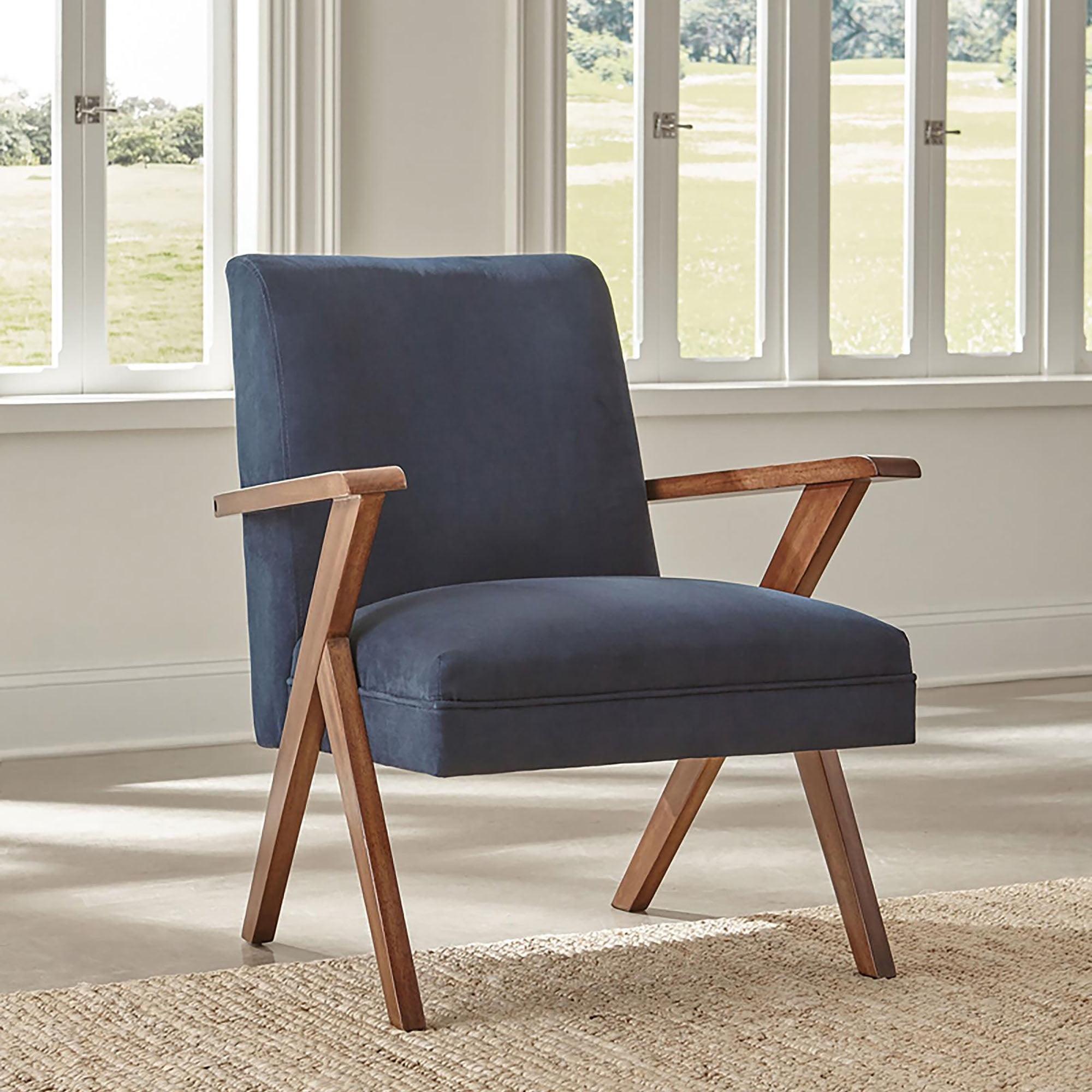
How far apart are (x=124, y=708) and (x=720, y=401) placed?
1.56m

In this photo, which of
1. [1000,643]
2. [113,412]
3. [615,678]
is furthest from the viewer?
[1000,643]

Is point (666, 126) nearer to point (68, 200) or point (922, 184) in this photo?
point (922, 184)

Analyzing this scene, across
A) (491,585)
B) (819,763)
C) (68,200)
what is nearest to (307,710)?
(491,585)

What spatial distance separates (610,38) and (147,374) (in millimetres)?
1413

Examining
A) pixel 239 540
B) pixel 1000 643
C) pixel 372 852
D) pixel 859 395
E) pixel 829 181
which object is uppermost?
pixel 829 181

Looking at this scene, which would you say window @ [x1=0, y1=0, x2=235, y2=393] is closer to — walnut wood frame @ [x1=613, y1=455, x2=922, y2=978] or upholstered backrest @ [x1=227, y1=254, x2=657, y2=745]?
upholstered backrest @ [x1=227, y1=254, x2=657, y2=745]

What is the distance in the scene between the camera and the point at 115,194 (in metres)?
3.95

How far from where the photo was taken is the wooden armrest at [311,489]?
2064mm

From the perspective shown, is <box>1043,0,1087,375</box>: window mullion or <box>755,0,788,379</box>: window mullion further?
<box>1043,0,1087,375</box>: window mullion

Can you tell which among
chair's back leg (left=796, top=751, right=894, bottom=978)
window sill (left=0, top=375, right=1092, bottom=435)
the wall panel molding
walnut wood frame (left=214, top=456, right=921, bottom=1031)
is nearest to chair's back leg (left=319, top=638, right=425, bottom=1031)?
walnut wood frame (left=214, top=456, right=921, bottom=1031)

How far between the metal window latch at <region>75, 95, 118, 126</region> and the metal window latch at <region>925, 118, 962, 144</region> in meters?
2.13

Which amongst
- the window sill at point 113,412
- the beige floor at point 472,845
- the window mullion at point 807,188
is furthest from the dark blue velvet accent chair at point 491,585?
the window mullion at point 807,188

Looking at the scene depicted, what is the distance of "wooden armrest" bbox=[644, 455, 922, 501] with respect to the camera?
2.37m

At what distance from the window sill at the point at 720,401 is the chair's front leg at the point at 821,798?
5.54ft
